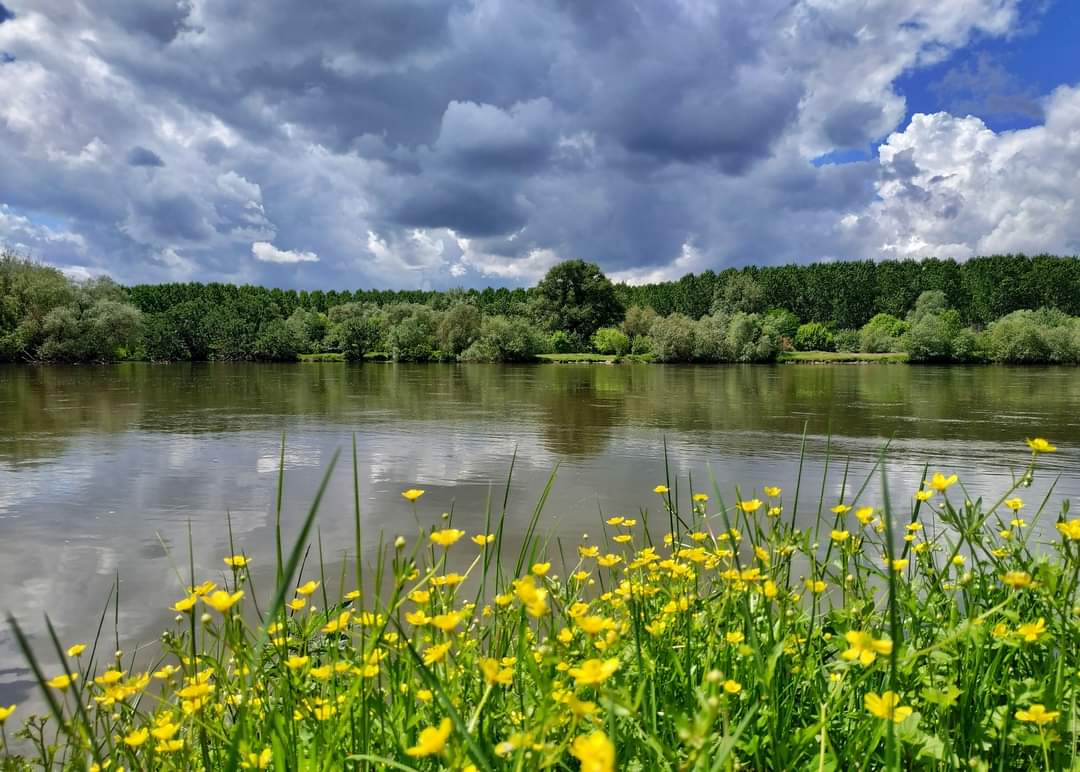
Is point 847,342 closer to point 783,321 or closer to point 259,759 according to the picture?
point 783,321

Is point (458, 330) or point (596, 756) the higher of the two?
point (458, 330)

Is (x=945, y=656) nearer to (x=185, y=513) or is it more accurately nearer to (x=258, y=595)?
(x=258, y=595)

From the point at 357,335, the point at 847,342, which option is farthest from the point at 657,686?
the point at 847,342

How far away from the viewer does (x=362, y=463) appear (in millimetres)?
9711

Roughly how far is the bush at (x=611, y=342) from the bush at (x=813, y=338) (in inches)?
859

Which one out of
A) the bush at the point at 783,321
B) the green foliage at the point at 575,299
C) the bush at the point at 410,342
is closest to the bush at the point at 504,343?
the bush at the point at 410,342

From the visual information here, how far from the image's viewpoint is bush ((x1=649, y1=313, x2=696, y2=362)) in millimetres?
61625

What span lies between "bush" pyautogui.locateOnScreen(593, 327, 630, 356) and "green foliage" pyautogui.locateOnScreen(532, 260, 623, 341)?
5.48 m

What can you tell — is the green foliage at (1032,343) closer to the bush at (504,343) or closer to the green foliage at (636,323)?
the green foliage at (636,323)

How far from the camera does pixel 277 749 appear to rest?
4.68ft

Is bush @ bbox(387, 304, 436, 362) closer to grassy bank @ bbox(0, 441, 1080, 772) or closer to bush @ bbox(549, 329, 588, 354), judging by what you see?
bush @ bbox(549, 329, 588, 354)

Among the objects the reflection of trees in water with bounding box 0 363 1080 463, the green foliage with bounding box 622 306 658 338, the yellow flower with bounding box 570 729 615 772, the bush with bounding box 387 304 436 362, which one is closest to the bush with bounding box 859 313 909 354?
the green foliage with bounding box 622 306 658 338

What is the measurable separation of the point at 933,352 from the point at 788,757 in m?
68.8

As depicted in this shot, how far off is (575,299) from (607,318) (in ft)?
14.9
